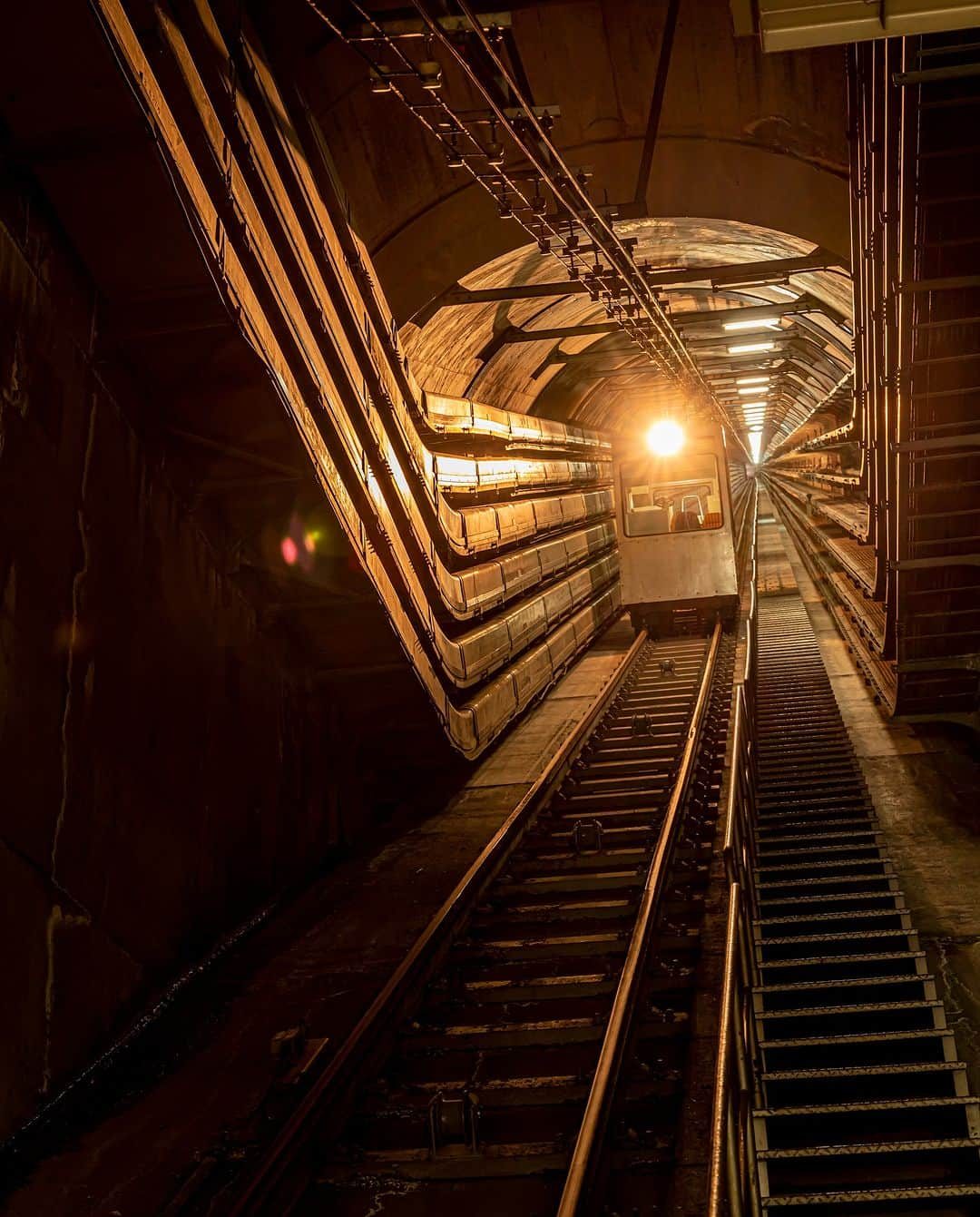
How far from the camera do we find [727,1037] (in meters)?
4.67

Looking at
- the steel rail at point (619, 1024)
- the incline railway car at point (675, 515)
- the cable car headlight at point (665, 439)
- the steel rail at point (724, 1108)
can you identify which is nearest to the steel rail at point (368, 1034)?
the steel rail at point (619, 1024)

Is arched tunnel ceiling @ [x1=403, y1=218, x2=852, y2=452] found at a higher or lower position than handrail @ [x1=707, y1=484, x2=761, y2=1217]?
higher

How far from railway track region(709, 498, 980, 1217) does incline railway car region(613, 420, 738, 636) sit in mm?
7510

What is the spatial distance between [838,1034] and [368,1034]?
312 cm

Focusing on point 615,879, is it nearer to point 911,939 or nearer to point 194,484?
point 911,939

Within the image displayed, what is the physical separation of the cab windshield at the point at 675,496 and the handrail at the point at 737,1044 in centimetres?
870

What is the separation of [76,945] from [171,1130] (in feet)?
3.41

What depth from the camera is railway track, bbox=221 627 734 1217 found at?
14.8ft

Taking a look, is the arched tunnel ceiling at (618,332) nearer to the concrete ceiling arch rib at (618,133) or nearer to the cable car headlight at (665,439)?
the cable car headlight at (665,439)

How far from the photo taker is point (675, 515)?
17.8 m

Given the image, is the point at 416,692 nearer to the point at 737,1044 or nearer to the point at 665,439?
the point at 737,1044

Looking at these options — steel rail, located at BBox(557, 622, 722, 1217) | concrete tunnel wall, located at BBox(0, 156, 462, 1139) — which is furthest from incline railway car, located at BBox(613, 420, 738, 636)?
concrete tunnel wall, located at BBox(0, 156, 462, 1139)

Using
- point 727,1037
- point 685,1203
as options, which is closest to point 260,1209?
point 685,1203

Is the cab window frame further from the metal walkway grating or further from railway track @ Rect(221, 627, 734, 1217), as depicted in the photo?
railway track @ Rect(221, 627, 734, 1217)
